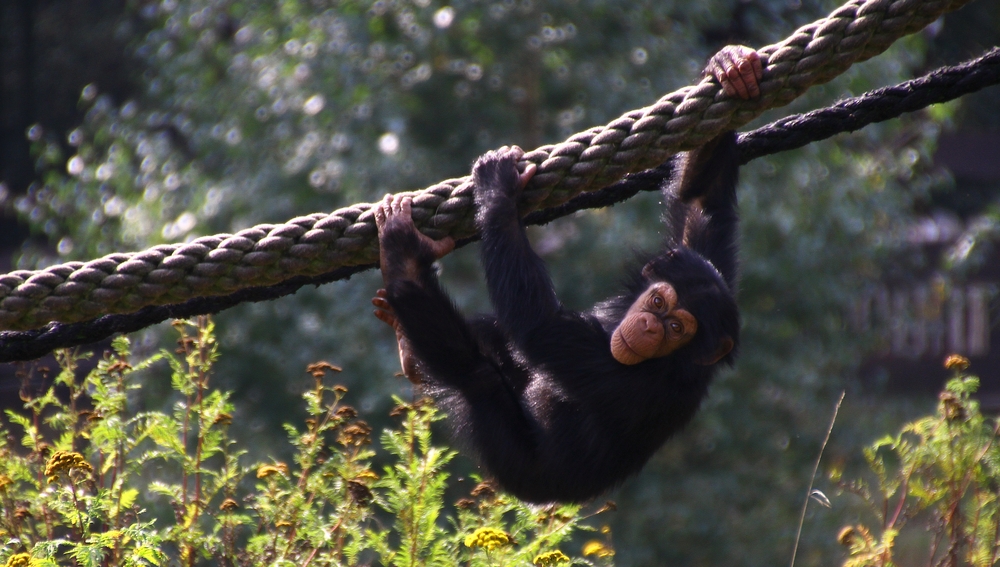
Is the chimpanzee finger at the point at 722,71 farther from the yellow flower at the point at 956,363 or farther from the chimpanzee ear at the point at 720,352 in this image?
the yellow flower at the point at 956,363

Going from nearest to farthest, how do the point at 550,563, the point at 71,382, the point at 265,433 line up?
the point at 550,563 < the point at 71,382 < the point at 265,433

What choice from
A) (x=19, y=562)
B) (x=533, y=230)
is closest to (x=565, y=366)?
(x=19, y=562)

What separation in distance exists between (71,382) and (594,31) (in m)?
4.51

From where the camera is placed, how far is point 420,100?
252 inches

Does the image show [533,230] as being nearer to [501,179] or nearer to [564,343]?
[564,343]

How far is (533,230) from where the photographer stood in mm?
6383

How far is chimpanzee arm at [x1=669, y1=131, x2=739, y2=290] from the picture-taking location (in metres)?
3.29

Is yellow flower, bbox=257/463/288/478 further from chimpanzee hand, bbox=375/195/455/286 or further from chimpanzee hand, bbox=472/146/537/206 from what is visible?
chimpanzee hand, bbox=472/146/537/206

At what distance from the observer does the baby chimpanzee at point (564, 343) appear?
2.79 metres

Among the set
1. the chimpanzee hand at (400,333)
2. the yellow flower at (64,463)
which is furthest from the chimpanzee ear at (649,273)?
the yellow flower at (64,463)

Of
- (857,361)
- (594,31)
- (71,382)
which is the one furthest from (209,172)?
(857,361)

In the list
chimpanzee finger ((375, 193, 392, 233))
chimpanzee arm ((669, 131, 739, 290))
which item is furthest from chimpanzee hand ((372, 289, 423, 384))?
chimpanzee arm ((669, 131, 739, 290))

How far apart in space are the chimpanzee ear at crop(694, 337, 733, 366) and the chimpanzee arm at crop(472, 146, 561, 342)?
480 mm

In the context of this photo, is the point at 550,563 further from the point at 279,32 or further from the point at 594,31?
the point at 279,32
